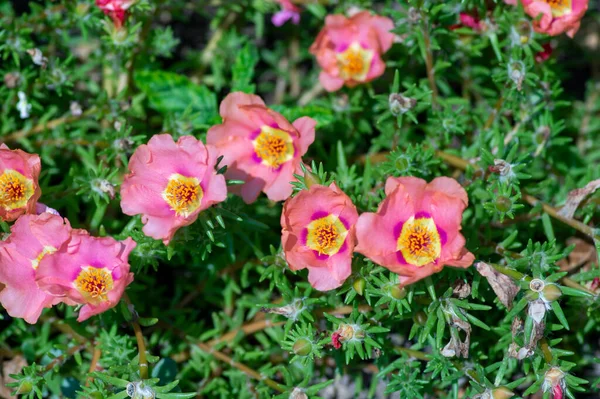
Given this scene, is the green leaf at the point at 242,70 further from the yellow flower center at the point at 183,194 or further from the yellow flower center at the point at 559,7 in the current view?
the yellow flower center at the point at 559,7

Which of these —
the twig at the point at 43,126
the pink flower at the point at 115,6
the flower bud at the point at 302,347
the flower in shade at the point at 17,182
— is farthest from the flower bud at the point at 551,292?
the twig at the point at 43,126

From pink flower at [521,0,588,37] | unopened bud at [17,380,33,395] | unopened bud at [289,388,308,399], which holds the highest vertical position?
pink flower at [521,0,588,37]

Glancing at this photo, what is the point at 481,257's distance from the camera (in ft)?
10.8

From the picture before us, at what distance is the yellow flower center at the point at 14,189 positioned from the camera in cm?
290

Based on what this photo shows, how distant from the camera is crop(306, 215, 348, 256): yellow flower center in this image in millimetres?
2877

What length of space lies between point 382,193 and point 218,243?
83 cm

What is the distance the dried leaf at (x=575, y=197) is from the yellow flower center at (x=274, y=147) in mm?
1362

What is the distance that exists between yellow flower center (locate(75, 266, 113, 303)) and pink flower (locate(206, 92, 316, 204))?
678 millimetres

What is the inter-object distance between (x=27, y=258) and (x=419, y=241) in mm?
1643

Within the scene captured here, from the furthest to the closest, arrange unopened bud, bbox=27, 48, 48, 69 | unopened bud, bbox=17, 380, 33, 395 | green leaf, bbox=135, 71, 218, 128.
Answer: green leaf, bbox=135, 71, 218, 128, unopened bud, bbox=27, 48, 48, 69, unopened bud, bbox=17, 380, 33, 395

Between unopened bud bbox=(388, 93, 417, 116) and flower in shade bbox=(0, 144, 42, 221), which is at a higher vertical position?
unopened bud bbox=(388, 93, 417, 116)

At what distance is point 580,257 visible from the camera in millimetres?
3705

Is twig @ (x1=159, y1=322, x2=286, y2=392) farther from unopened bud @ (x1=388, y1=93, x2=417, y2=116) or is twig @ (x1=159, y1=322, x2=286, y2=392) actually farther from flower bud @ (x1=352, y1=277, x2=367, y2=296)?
unopened bud @ (x1=388, y1=93, x2=417, y2=116)

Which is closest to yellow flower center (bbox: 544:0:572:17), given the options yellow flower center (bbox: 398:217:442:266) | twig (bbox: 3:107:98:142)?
yellow flower center (bbox: 398:217:442:266)
